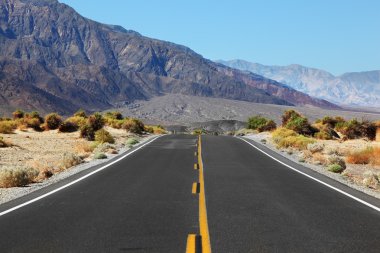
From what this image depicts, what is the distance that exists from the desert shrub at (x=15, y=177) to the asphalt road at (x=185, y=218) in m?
1.66

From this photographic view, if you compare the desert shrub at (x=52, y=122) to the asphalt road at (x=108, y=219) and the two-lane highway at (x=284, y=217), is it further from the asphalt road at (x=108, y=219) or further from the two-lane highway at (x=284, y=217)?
the two-lane highway at (x=284, y=217)

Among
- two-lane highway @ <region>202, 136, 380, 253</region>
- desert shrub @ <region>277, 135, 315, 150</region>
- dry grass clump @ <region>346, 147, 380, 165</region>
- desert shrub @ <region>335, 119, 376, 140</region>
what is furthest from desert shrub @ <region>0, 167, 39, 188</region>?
desert shrub @ <region>335, 119, 376, 140</region>

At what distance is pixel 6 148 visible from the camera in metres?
32.2

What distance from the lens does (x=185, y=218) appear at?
970 centimetres

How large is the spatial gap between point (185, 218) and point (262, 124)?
52668 mm

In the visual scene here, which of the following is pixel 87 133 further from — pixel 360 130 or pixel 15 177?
pixel 15 177

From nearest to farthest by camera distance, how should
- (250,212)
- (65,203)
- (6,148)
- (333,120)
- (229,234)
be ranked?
(229,234) → (250,212) → (65,203) → (6,148) → (333,120)

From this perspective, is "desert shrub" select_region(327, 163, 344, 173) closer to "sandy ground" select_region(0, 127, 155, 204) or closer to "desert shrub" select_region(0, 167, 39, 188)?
"sandy ground" select_region(0, 127, 155, 204)

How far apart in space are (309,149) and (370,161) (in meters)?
4.66

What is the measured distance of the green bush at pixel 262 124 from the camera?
193 feet

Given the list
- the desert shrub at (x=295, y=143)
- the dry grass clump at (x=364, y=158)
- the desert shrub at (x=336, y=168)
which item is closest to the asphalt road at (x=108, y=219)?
the desert shrub at (x=336, y=168)

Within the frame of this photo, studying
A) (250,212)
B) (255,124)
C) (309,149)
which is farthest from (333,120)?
(250,212)

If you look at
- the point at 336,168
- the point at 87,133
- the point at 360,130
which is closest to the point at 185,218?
the point at 336,168

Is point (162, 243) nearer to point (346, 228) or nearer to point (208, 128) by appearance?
point (346, 228)
